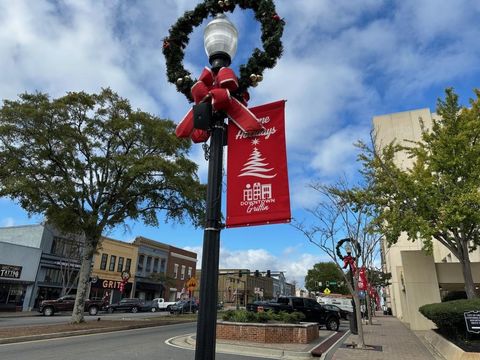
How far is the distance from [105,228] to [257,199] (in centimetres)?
2084

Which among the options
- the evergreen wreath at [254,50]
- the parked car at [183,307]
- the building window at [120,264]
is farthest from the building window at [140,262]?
the evergreen wreath at [254,50]

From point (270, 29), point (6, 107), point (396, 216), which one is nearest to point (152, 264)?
point (6, 107)

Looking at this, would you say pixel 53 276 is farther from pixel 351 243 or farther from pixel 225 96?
pixel 225 96

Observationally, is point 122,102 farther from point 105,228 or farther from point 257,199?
point 257,199

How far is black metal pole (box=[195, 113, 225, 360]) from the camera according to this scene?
10.5 ft

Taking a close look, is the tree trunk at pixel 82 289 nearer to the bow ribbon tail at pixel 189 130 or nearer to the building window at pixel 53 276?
the bow ribbon tail at pixel 189 130

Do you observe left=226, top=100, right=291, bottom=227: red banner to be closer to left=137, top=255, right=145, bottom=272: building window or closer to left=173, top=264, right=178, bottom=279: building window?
left=137, top=255, right=145, bottom=272: building window

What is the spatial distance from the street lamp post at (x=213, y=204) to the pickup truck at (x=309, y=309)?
20.9 metres

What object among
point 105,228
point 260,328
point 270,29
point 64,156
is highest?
point 64,156

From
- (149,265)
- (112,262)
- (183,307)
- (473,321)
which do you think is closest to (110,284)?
(112,262)

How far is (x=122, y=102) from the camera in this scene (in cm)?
2248

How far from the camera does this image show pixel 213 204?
11.7 ft

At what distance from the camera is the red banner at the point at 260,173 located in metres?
3.71

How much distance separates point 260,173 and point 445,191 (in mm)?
17718
